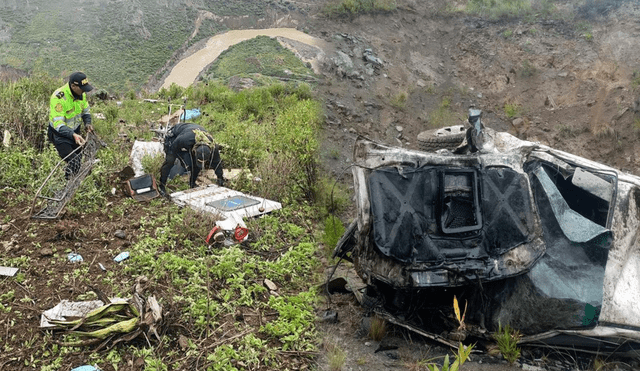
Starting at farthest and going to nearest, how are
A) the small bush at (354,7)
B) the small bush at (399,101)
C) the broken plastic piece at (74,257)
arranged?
the small bush at (354,7) < the small bush at (399,101) < the broken plastic piece at (74,257)

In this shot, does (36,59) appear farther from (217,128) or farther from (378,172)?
(378,172)

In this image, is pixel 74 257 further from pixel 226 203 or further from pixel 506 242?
pixel 506 242

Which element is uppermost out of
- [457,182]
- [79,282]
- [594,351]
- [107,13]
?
[107,13]

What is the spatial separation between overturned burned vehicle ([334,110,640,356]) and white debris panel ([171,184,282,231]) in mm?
2395

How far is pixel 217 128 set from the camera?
1004cm

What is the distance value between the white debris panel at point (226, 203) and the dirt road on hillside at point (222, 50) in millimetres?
7341

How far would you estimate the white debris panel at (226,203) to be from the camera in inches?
242

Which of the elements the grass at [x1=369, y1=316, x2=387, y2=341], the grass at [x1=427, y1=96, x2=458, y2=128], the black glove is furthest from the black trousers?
the grass at [x1=427, y1=96, x2=458, y2=128]

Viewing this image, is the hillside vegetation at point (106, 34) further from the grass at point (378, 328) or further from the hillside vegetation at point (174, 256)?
the grass at point (378, 328)

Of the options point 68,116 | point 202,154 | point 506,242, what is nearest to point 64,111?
point 68,116

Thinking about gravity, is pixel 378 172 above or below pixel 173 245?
above

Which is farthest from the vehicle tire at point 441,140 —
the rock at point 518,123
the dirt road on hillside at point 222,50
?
the dirt road on hillside at point 222,50

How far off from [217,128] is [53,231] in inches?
192

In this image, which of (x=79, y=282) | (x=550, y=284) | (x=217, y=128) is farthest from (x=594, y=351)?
(x=217, y=128)
